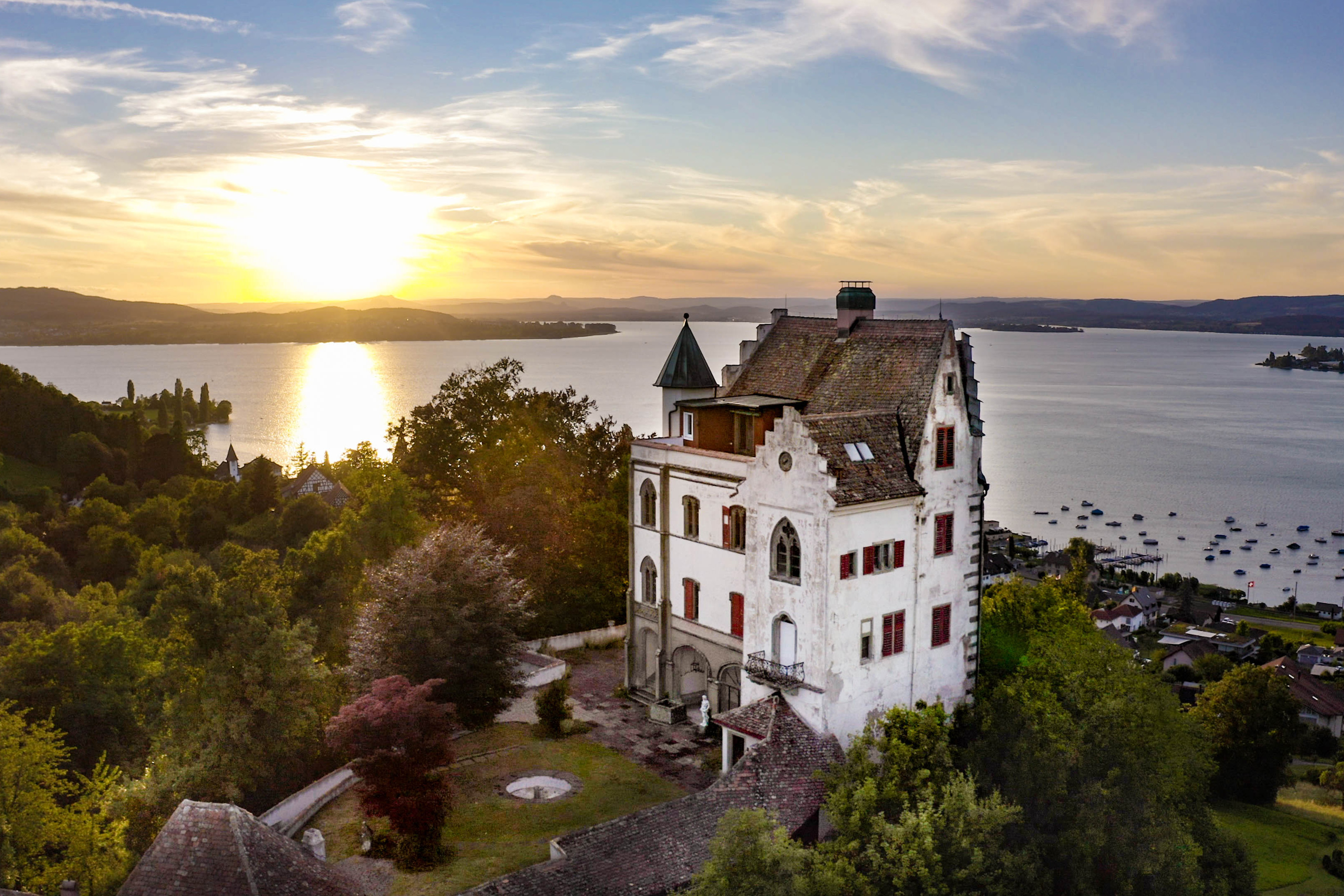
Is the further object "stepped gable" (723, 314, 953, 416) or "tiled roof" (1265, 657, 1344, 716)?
"tiled roof" (1265, 657, 1344, 716)

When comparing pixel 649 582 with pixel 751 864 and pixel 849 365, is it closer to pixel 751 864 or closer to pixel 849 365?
pixel 849 365

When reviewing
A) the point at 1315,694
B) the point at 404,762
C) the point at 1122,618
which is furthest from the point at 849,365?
the point at 1122,618

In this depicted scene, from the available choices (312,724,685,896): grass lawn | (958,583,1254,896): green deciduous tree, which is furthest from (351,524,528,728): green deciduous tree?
(958,583,1254,896): green deciduous tree

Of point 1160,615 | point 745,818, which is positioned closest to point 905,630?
point 745,818

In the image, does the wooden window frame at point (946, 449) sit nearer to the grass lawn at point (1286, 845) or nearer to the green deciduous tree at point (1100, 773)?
the green deciduous tree at point (1100, 773)

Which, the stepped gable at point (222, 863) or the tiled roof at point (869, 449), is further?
the tiled roof at point (869, 449)

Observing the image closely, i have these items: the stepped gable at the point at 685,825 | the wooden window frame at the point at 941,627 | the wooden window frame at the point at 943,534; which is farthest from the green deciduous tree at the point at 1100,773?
the stepped gable at the point at 685,825

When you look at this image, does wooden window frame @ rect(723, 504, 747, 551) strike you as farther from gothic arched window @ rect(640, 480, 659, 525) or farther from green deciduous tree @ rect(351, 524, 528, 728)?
green deciduous tree @ rect(351, 524, 528, 728)
